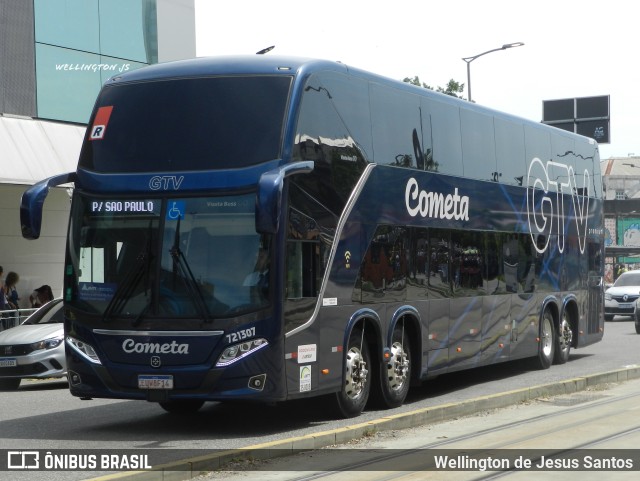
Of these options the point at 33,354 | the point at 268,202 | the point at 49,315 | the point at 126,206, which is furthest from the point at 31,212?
the point at 49,315

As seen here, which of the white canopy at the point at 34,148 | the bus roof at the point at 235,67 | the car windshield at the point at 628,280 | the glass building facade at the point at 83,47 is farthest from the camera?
the car windshield at the point at 628,280

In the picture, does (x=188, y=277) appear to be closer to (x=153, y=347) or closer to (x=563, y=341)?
(x=153, y=347)

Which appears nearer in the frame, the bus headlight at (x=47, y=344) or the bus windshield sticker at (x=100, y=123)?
the bus windshield sticker at (x=100, y=123)

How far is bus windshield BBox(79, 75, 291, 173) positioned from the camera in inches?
479

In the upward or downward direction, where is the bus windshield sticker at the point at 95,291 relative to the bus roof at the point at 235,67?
downward

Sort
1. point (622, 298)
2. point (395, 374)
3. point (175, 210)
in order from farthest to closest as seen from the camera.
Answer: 1. point (622, 298)
2. point (395, 374)
3. point (175, 210)

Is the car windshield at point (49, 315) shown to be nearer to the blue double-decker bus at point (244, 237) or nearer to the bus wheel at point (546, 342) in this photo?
the blue double-decker bus at point (244, 237)

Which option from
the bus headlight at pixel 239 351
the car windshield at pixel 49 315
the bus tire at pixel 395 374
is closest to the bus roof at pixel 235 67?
the bus headlight at pixel 239 351

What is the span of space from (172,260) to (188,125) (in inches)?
55.2

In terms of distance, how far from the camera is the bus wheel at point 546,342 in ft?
65.7

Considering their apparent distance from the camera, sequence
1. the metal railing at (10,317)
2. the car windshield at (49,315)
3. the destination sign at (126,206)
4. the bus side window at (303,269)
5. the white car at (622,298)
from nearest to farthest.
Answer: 1. the bus side window at (303,269)
2. the destination sign at (126,206)
3. the car windshield at (49,315)
4. the metal railing at (10,317)
5. the white car at (622,298)

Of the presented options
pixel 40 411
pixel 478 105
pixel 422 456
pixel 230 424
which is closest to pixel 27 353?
pixel 40 411

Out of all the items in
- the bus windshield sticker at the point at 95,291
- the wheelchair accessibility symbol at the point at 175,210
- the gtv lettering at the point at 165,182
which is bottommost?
the bus windshield sticker at the point at 95,291

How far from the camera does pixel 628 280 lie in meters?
41.7
